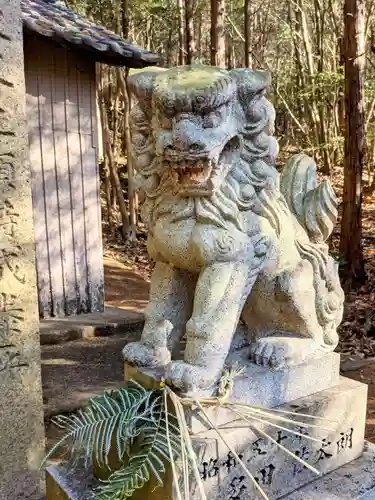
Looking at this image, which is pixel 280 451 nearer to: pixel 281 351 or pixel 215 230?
pixel 281 351

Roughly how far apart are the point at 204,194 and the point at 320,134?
15.1 metres

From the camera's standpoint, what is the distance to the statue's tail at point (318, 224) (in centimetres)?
250

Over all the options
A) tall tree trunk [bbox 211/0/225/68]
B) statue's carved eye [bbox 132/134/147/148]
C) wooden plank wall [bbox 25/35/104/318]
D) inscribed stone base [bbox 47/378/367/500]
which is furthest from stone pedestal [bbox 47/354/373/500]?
tall tree trunk [bbox 211/0/225/68]

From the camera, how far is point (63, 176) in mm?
5969

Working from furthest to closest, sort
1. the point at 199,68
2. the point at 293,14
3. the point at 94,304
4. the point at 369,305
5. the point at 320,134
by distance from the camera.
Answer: the point at 293,14
the point at 320,134
the point at 369,305
the point at 94,304
the point at 199,68

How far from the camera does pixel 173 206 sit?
2.17 meters

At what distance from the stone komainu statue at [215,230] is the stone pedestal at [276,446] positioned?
17cm

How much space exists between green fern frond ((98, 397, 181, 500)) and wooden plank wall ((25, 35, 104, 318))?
13.5ft

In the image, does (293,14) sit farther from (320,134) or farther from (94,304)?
(94,304)

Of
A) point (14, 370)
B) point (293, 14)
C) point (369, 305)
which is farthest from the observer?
point (293, 14)

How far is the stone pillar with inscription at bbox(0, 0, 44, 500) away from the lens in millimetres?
3104

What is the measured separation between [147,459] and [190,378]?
12.3 inches

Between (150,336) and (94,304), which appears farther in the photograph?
(94,304)

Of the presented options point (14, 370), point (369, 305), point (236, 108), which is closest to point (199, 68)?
point (236, 108)
